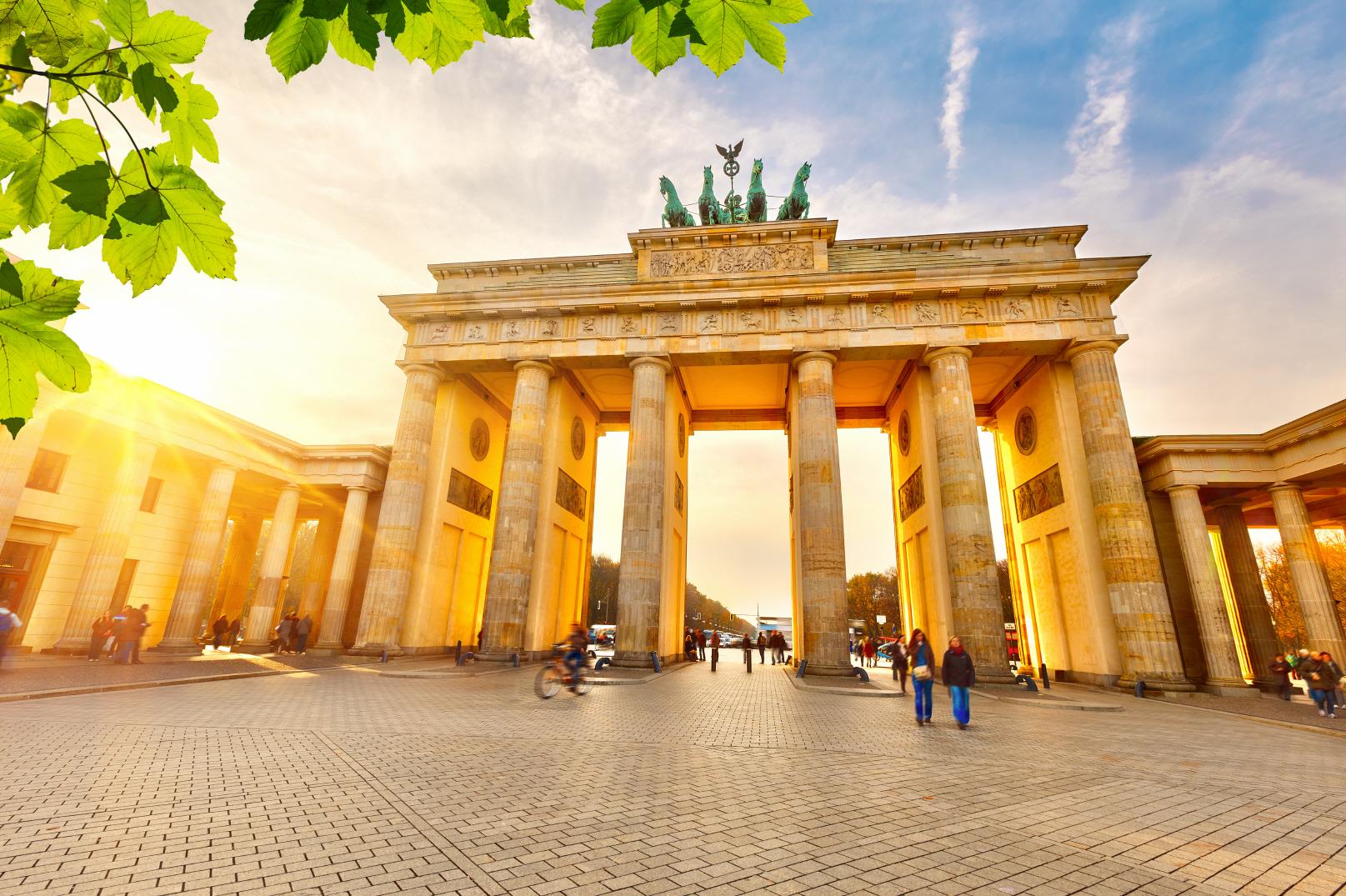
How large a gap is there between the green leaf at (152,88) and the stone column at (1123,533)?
2423 cm

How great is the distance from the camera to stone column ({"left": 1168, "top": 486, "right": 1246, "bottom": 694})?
719 inches

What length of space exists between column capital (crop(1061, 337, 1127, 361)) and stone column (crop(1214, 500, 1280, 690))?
10008mm

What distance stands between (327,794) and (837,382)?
25.7 meters

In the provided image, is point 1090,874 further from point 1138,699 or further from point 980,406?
point 980,406

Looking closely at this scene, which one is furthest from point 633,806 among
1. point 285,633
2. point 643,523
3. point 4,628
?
point 285,633

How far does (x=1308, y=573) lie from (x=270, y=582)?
41433 millimetres

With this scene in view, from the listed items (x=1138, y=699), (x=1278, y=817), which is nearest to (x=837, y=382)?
(x=1138, y=699)

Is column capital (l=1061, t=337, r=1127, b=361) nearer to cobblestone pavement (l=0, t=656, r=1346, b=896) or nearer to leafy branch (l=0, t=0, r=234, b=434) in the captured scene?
cobblestone pavement (l=0, t=656, r=1346, b=896)

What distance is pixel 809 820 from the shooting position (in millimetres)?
4875

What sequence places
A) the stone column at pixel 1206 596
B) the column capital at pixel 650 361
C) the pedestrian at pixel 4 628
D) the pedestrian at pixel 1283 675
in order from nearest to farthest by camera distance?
1. the pedestrian at pixel 4 628
2. the pedestrian at pixel 1283 675
3. the stone column at pixel 1206 596
4. the column capital at pixel 650 361

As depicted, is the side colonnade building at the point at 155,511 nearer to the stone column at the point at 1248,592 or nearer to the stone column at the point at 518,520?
the stone column at the point at 518,520

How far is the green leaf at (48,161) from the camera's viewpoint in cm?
159

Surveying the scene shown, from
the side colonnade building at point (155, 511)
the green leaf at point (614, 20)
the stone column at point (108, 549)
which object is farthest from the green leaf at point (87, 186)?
the stone column at point (108, 549)

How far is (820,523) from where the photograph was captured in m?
20.2
